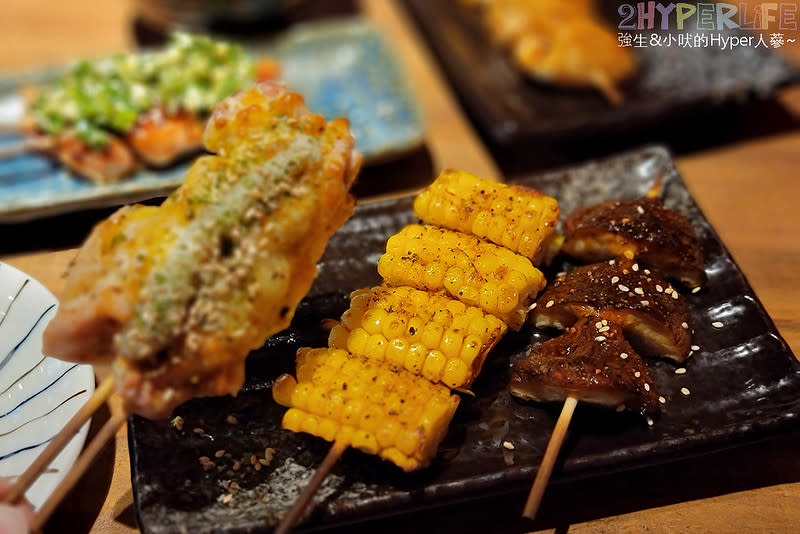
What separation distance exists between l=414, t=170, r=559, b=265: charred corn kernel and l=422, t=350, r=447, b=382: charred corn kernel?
0.58 metres

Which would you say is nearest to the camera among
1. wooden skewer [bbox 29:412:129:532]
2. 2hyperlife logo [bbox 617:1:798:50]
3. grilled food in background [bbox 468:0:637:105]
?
wooden skewer [bbox 29:412:129:532]

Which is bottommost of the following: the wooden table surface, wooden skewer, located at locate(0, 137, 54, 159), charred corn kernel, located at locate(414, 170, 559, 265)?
the wooden table surface

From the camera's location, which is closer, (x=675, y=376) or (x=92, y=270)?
(x=92, y=270)

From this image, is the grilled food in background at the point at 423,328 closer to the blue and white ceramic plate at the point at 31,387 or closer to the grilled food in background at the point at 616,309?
the grilled food in background at the point at 616,309

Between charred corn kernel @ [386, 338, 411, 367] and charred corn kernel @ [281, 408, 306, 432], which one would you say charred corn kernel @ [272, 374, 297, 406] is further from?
charred corn kernel @ [386, 338, 411, 367]

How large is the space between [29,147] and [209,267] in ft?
8.69

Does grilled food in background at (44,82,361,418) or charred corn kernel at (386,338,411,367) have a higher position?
grilled food in background at (44,82,361,418)

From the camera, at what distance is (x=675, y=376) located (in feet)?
8.73

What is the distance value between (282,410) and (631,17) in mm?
4192

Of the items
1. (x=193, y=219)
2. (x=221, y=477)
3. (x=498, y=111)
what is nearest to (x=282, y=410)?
(x=221, y=477)

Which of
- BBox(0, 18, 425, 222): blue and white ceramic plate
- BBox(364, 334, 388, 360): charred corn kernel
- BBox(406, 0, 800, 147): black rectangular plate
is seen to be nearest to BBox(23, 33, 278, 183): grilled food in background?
BBox(0, 18, 425, 222): blue and white ceramic plate

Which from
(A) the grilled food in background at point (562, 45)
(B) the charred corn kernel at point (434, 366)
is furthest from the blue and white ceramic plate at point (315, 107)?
(B) the charred corn kernel at point (434, 366)

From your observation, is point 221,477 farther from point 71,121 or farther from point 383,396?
point 71,121

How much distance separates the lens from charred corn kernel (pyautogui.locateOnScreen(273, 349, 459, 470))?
2230mm
